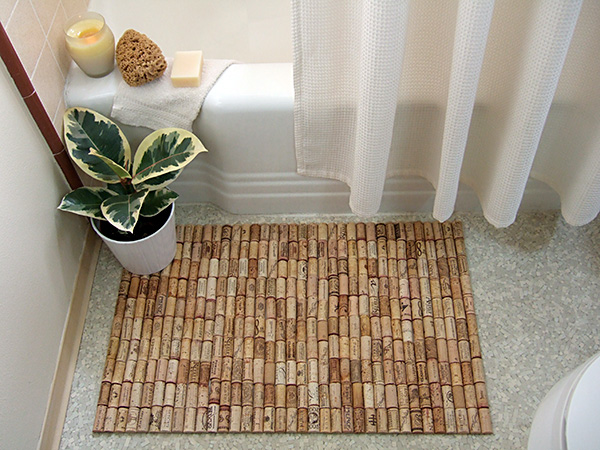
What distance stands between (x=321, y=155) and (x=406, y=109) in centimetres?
24

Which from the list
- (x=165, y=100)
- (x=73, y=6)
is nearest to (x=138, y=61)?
(x=165, y=100)

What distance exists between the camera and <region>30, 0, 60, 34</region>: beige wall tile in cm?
131

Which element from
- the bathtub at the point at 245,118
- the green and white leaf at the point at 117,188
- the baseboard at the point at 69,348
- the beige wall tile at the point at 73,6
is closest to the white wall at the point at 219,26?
the bathtub at the point at 245,118

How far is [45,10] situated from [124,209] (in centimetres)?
49

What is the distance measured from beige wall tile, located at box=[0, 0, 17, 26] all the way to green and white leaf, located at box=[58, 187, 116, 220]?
1.27 ft

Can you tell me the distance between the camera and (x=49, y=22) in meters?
1.37

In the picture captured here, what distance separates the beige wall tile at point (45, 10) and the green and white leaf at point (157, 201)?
0.43 m

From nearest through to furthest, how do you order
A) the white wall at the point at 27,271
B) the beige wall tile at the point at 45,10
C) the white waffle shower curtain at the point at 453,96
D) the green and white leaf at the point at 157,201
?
the white waffle shower curtain at the point at 453,96
the white wall at the point at 27,271
the beige wall tile at the point at 45,10
the green and white leaf at the point at 157,201

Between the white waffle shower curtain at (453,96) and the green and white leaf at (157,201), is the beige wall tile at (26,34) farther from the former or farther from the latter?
the white waffle shower curtain at (453,96)

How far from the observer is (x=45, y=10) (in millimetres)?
1353

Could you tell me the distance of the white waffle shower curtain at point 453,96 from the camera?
1.09 metres

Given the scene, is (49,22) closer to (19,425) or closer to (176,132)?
(176,132)

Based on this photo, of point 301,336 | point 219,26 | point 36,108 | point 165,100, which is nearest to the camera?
point 36,108

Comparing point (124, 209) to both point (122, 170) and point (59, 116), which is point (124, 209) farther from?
point (59, 116)
